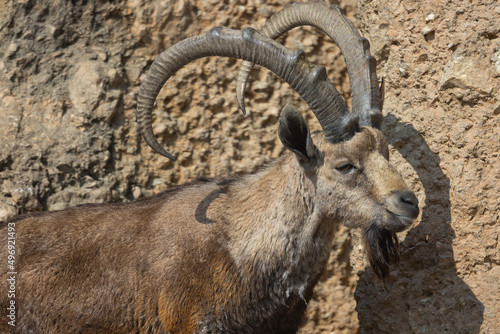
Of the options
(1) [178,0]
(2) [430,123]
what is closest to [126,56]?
(1) [178,0]

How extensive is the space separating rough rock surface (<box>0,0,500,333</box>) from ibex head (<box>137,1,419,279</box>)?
0.86 metres

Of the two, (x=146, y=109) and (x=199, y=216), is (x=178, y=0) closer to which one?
(x=146, y=109)

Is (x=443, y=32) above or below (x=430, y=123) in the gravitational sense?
above

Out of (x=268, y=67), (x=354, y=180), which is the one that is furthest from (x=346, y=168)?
(x=268, y=67)

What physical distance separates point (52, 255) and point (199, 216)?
1.26 metres

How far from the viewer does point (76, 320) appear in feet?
15.5

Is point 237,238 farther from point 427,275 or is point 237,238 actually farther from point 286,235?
point 427,275

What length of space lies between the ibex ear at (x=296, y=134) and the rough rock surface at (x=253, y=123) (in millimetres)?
1467

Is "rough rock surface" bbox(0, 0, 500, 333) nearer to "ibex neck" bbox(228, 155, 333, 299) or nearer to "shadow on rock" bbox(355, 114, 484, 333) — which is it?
"shadow on rock" bbox(355, 114, 484, 333)

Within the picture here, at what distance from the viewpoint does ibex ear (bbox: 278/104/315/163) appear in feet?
14.7

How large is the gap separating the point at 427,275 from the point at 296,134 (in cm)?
202

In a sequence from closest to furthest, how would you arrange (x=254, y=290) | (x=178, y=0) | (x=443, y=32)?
(x=254, y=290) < (x=443, y=32) < (x=178, y=0)

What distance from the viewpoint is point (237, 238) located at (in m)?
4.79

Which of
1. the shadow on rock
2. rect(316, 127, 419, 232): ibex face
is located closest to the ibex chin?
rect(316, 127, 419, 232): ibex face
